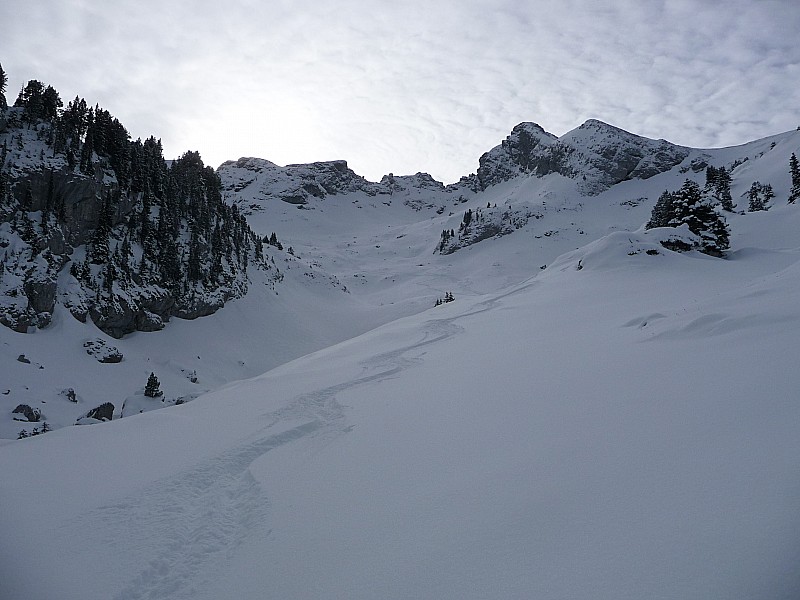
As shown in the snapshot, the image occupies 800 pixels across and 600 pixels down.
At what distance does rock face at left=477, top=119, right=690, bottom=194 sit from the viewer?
107062 millimetres

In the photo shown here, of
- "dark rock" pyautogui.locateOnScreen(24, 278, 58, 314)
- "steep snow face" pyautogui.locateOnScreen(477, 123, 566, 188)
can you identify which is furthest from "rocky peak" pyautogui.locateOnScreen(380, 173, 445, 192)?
"dark rock" pyautogui.locateOnScreen(24, 278, 58, 314)

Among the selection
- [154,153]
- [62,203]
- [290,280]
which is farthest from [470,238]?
[62,203]

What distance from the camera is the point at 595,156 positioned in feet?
366

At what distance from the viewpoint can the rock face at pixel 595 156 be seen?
107m

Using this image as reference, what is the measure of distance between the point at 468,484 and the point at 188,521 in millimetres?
3490

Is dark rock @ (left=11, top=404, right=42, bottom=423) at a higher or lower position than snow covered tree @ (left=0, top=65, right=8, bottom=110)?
lower

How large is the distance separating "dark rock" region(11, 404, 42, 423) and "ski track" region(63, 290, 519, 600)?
17.0m

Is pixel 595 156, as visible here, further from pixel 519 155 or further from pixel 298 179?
pixel 298 179

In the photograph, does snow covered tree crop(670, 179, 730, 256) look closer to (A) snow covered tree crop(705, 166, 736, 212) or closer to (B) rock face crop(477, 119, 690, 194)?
(A) snow covered tree crop(705, 166, 736, 212)

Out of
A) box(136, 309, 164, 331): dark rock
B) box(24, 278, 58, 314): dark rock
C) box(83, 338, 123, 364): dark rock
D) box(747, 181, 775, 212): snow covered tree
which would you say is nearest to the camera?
box(24, 278, 58, 314): dark rock

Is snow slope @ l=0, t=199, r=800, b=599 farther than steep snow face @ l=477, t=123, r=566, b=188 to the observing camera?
No

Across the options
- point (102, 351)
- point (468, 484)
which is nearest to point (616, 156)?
point (102, 351)

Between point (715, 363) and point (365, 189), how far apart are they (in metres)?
157

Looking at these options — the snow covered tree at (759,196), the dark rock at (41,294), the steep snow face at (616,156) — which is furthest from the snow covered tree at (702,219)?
the steep snow face at (616,156)
